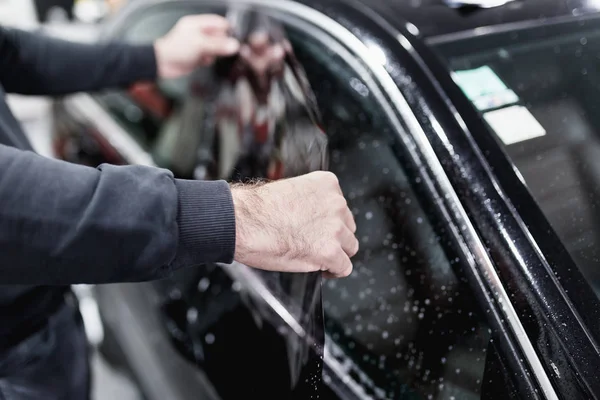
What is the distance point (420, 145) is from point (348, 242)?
0.78ft

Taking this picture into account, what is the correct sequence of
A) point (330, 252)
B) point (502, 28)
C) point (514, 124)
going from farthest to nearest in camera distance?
point (502, 28) < point (514, 124) < point (330, 252)

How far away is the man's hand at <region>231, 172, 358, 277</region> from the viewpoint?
78 cm

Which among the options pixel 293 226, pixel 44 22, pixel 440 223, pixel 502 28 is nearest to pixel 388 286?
pixel 440 223

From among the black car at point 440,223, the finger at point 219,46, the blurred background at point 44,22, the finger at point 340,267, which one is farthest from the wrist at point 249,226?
the blurred background at point 44,22

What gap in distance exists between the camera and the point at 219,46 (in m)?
1.42

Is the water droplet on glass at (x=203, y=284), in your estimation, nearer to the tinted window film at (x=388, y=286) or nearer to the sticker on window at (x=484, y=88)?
the tinted window film at (x=388, y=286)

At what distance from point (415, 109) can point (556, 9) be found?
1.97 feet

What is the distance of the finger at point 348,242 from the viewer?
2.76ft

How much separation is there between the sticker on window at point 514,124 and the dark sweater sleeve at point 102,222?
0.56 meters

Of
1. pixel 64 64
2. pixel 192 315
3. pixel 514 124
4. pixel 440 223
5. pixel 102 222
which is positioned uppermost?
pixel 514 124

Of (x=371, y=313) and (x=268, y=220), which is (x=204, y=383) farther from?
(x=268, y=220)

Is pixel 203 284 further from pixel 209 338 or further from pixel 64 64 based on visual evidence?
pixel 64 64

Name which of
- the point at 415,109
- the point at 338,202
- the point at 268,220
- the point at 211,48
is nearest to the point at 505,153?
the point at 415,109

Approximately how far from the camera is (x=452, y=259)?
2.93ft
